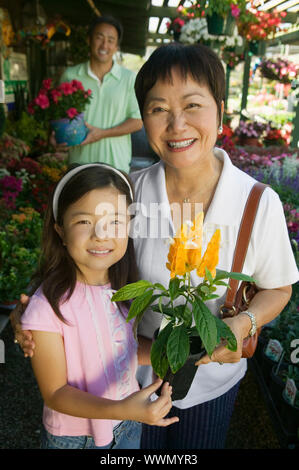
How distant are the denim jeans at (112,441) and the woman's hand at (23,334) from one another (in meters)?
0.34

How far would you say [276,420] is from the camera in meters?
2.27

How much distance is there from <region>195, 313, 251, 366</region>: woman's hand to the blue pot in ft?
6.40

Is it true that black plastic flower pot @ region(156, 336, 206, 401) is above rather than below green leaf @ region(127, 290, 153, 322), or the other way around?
below

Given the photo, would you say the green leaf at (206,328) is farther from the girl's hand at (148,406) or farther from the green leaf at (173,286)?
the girl's hand at (148,406)

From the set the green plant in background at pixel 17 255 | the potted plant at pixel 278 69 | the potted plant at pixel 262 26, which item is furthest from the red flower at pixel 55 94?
the potted plant at pixel 278 69

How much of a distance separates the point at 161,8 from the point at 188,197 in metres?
7.40

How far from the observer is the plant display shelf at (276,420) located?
6.91 feet

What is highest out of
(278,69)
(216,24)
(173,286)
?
(216,24)

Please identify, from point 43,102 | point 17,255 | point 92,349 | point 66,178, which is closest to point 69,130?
point 43,102

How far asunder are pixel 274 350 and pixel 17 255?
2.06 meters

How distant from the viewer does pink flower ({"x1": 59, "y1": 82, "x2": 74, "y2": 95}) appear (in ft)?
9.25

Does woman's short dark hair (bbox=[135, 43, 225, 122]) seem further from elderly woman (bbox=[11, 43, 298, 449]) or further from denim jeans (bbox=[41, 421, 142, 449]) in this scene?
denim jeans (bbox=[41, 421, 142, 449])

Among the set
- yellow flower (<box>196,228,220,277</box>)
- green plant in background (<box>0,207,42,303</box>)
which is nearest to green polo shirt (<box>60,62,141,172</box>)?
green plant in background (<box>0,207,42,303</box>)

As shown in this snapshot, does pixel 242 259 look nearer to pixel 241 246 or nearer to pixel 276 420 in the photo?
pixel 241 246
